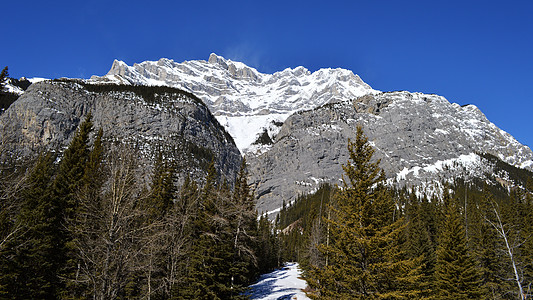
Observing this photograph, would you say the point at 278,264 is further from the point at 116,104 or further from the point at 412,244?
the point at 116,104

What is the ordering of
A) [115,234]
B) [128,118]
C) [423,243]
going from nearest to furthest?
1. [115,234]
2. [423,243]
3. [128,118]

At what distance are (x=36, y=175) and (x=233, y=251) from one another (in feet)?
54.9

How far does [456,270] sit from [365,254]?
18.9 m

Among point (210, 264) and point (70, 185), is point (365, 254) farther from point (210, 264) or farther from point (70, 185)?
point (70, 185)

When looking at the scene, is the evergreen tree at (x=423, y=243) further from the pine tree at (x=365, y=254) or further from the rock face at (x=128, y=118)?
the rock face at (x=128, y=118)

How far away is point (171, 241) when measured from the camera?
2258 cm

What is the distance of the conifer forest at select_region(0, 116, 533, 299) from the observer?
12891mm

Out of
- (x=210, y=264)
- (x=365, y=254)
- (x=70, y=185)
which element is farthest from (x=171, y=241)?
(x=365, y=254)

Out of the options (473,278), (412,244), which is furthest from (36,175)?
(412,244)

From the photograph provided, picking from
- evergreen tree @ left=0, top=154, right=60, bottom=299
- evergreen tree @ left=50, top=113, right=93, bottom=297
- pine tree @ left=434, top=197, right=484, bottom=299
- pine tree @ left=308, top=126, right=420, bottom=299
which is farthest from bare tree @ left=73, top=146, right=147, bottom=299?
pine tree @ left=434, top=197, right=484, bottom=299

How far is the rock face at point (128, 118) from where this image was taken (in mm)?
138000

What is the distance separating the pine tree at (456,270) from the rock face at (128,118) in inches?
4331

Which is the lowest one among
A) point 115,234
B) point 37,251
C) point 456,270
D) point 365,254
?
point 456,270

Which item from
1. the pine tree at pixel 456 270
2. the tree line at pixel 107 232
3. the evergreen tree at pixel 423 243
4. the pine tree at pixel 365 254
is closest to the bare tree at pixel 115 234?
the tree line at pixel 107 232
